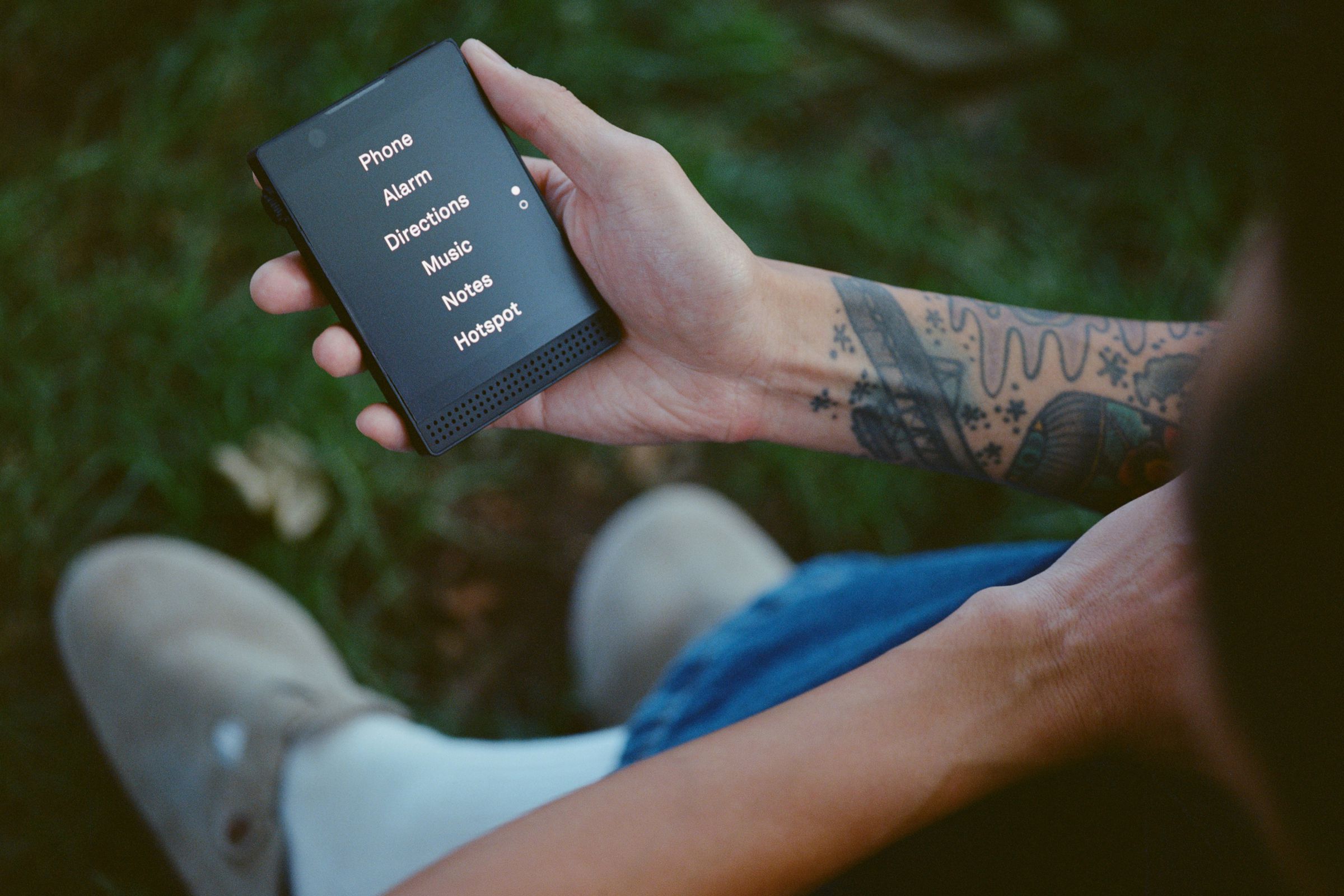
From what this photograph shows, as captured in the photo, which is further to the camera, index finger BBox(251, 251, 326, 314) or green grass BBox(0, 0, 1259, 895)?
green grass BBox(0, 0, 1259, 895)

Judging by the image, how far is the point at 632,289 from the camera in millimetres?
1103

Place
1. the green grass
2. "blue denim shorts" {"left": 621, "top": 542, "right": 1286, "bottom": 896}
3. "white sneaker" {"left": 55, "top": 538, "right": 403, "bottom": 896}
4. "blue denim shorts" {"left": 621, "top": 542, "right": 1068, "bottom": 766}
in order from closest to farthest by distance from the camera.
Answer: "blue denim shorts" {"left": 621, "top": 542, "right": 1286, "bottom": 896}, "blue denim shorts" {"left": 621, "top": 542, "right": 1068, "bottom": 766}, "white sneaker" {"left": 55, "top": 538, "right": 403, "bottom": 896}, the green grass

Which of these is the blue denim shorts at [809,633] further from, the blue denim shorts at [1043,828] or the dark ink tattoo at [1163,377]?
the dark ink tattoo at [1163,377]

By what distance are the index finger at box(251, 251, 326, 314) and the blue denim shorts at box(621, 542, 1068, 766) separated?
710 mm

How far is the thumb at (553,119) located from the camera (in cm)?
102

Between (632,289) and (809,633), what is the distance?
1.71 ft

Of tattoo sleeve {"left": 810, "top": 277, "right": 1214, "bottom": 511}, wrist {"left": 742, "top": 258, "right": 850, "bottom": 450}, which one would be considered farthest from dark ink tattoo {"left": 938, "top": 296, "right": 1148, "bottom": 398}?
wrist {"left": 742, "top": 258, "right": 850, "bottom": 450}

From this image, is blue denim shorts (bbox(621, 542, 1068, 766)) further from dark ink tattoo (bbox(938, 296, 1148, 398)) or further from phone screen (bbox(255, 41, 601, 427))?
phone screen (bbox(255, 41, 601, 427))

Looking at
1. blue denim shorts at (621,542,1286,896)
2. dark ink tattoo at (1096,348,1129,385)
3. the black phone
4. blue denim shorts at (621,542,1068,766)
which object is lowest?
blue denim shorts at (621,542,1286,896)

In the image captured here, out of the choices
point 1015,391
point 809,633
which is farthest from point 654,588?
point 1015,391

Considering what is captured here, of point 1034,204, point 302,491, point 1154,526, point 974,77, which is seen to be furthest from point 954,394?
point 974,77

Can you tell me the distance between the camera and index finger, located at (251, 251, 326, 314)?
→ 40.8 inches

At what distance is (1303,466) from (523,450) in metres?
1.48

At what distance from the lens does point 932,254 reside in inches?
78.9
